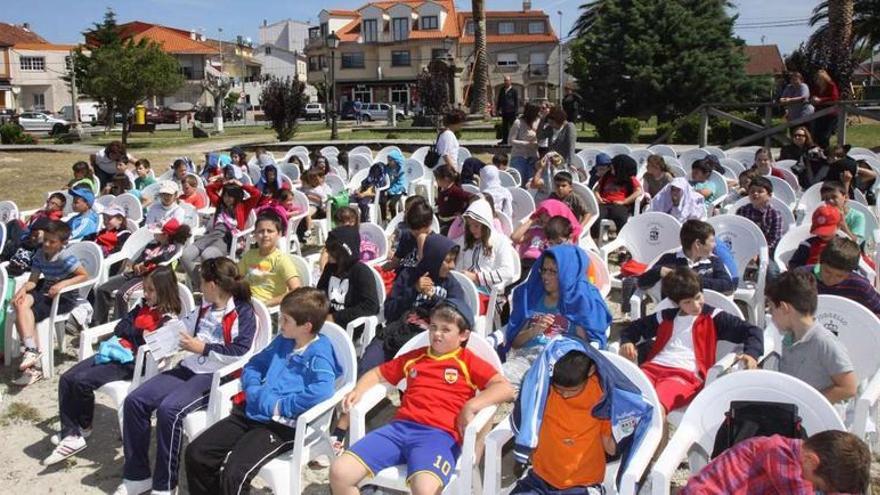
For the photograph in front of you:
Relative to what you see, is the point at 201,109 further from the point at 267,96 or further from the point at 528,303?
the point at 528,303

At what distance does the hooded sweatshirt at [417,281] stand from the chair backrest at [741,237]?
7.42ft

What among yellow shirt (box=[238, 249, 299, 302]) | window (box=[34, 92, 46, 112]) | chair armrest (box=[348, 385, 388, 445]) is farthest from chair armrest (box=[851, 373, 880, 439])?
window (box=[34, 92, 46, 112])

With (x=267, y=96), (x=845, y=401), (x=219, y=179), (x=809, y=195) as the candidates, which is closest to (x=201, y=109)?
(x=267, y=96)

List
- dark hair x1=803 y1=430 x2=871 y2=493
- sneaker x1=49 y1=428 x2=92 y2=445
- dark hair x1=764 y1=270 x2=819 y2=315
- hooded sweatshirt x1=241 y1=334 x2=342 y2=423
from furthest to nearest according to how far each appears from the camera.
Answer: sneaker x1=49 y1=428 x2=92 y2=445 → hooded sweatshirt x1=241 y1=334 x2=342 y2=423 → dark hair x1=764 y1=270 x2=819 y2=315 → dark hair x1=803 y1=430 x2=871 y2=493

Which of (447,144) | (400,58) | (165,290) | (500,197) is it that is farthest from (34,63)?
(165,290)

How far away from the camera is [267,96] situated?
23438mm

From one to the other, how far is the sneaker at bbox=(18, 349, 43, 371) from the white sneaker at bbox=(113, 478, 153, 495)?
1928 mm

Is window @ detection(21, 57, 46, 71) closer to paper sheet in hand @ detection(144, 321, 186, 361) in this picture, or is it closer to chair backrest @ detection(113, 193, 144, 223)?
chair backrest @ detection(113, 193, 144, 223)

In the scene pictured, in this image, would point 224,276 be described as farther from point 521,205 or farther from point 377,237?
point 521,205

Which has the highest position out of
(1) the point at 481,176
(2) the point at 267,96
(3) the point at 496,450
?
(2) the point at 267,96

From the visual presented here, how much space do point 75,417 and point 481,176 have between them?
5.11 metres

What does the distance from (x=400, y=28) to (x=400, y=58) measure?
247 cm

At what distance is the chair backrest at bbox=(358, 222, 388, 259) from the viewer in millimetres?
6434

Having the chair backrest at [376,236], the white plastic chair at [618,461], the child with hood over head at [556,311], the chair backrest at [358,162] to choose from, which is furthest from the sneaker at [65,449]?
the chair backrest at [358,162]
